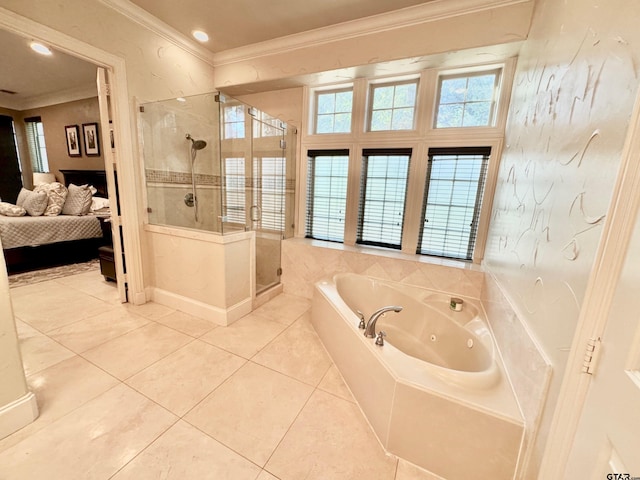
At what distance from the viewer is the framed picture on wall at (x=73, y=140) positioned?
15.0 ft

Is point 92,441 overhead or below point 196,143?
below

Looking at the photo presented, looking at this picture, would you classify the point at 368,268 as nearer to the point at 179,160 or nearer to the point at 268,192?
the point at 268,192

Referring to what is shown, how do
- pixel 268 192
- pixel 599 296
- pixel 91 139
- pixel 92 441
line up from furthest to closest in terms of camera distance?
pixel 91 139 → pixel 268 192 → pixel 92 441 → pixel 599 296

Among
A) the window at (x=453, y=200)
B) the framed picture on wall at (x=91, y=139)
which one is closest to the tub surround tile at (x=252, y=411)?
the window at (x=453, y=200)

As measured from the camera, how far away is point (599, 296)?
0.70 m

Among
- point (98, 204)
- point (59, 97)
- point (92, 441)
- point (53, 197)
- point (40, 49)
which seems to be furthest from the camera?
point (59, 97)

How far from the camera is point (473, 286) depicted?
2324 mm

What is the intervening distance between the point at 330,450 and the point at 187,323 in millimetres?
1703

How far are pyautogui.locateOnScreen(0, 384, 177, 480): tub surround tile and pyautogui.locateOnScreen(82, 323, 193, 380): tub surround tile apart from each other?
25cm

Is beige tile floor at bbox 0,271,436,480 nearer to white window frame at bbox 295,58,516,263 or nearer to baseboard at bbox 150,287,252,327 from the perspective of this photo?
baseboard at bbox 150,287,252,327

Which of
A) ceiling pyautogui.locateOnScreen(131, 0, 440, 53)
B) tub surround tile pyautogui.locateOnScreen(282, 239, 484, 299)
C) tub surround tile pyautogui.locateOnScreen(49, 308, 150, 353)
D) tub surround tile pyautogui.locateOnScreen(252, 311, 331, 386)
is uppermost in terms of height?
ceiling pyautogui.locateOnScreen(131, 0, 440, 53)

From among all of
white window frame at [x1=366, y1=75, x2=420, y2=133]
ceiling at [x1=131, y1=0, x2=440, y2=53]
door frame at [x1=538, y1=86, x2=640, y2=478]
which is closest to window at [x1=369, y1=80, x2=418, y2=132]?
white window frame at [x1=366, y1=75, x2=420, y2=133]

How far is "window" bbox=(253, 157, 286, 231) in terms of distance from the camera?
9.87ft

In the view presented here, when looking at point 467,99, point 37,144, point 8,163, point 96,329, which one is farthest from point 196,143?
point 8,163
